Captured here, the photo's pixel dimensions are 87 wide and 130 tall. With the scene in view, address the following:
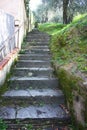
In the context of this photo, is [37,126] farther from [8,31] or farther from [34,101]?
[8,31]

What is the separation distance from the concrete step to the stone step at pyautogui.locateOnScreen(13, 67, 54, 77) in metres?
1.59

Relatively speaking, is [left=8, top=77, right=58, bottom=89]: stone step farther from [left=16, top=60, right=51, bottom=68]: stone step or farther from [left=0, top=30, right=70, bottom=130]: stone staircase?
[left=16, top=60, right=51, bottom=68]: stone step

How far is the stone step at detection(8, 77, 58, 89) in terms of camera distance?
558 cm

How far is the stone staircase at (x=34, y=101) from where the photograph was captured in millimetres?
4234

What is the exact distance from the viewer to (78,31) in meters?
7.11

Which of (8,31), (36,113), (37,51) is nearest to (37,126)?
(36,113)

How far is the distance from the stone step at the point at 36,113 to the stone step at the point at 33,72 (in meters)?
1.59

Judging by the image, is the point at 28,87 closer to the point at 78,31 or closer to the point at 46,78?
the point at 46,78

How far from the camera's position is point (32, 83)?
563 cm

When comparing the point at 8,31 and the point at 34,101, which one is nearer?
the point at 34,101

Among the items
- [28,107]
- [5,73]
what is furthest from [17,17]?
[28,107]

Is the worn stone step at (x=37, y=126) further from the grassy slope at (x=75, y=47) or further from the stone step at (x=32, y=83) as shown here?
the stone step at (x=32, y=83)

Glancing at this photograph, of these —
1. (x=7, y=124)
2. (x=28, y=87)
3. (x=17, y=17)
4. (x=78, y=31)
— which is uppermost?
(x=17, y=17)

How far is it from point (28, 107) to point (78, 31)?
3556 millimetres
